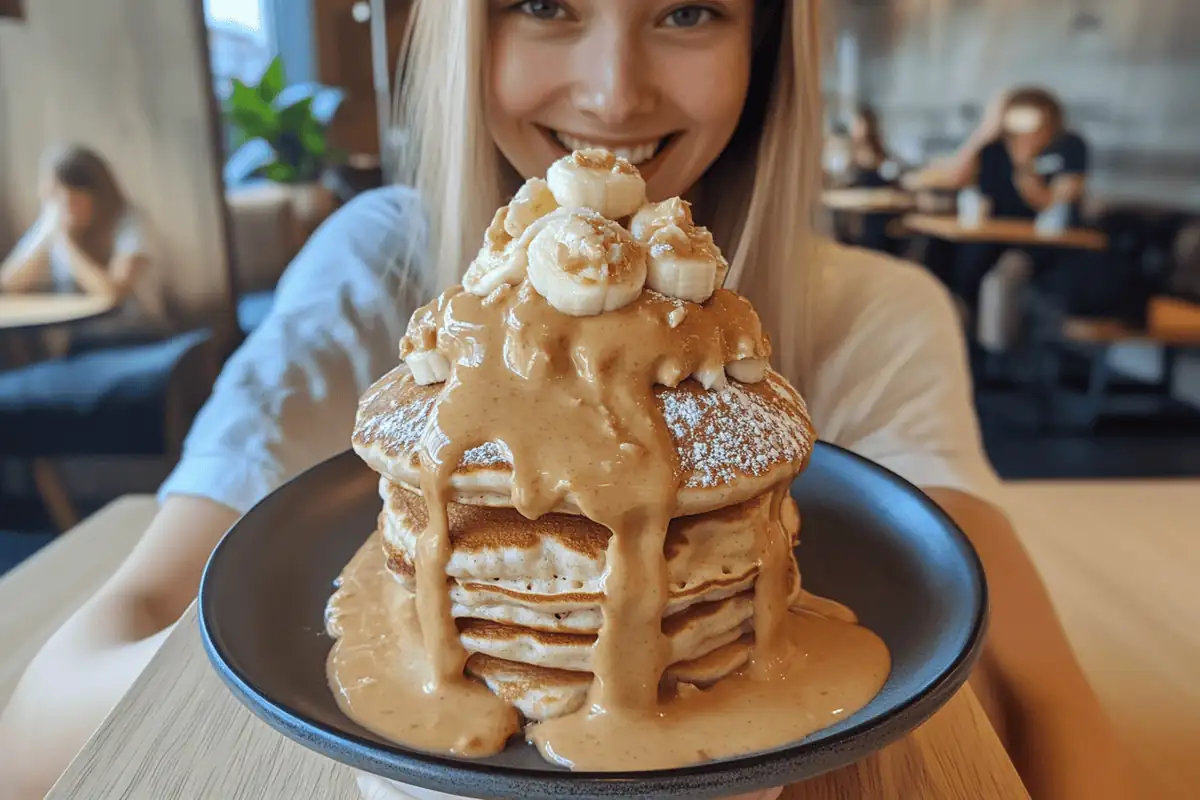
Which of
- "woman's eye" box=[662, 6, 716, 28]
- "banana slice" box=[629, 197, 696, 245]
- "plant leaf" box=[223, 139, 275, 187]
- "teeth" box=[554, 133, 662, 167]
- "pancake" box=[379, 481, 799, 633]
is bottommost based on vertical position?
"plant leaf" box=[223, 139, 275, 187]

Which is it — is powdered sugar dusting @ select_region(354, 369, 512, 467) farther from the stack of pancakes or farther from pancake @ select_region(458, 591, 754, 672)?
pancake @ select_region(458, 591, 754, 672)

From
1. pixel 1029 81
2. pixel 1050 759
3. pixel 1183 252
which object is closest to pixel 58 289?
pixel 1050 759

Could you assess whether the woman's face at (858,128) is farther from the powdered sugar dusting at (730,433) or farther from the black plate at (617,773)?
the powdered sugar dusting at (730,433)

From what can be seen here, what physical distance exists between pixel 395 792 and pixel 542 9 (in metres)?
0.98

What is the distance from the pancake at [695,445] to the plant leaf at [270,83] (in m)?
3.03

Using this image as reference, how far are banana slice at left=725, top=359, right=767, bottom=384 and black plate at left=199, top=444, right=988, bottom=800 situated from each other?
238 mm

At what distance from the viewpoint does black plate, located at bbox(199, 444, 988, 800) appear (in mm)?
509

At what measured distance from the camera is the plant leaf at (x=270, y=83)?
11.0 ft

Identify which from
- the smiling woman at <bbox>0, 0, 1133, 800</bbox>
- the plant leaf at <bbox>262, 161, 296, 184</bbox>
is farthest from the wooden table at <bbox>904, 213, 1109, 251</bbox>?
the plant leaf at <bbox>262, 161, 296, 184</bbox>

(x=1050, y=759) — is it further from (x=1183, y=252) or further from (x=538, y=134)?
(x=1183, y=252)

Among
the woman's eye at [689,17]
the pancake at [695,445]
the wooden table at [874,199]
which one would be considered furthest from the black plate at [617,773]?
the wooden table at [874,199]

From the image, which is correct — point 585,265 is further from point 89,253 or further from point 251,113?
point 89,253

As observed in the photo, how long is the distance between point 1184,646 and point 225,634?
4.89 feet

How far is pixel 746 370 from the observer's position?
737 mm
